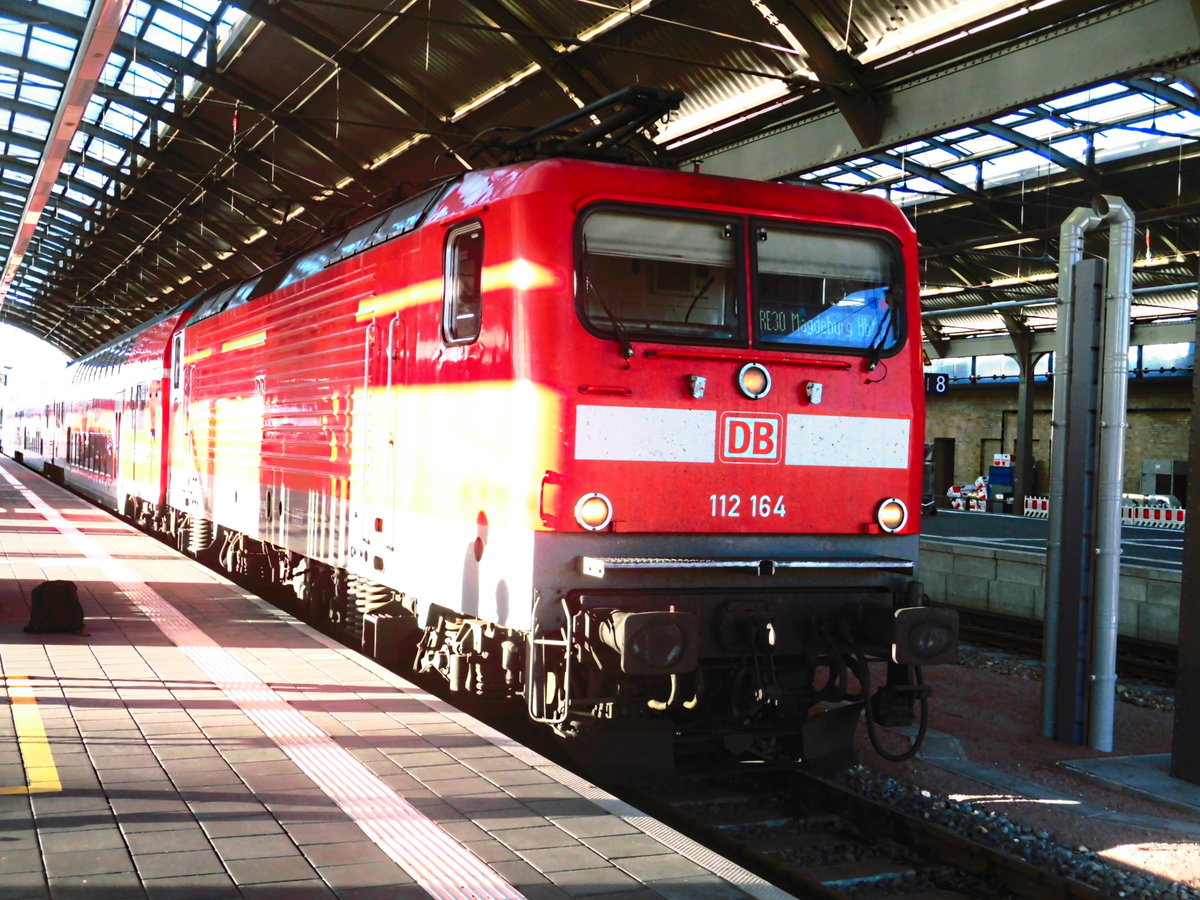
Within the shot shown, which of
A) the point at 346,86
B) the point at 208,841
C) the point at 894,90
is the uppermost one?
the point at 346,86

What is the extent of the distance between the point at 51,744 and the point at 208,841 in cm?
176

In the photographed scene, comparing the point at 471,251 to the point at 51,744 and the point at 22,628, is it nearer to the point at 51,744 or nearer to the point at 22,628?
the point at 51,744

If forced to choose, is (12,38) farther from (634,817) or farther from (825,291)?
(634,817)

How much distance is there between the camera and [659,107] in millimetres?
7141

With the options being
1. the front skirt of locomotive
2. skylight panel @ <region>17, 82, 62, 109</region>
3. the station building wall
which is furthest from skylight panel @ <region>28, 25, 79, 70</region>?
the station building wall

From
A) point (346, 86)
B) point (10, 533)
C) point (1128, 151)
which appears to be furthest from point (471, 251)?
point (1128, 151)

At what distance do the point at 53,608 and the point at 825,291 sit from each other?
583cm

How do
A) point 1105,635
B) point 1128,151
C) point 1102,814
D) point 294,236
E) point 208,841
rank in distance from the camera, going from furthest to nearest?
point 294,236 < point 1128,151 < point 1105,635 < point 1102,814 < point 208,841

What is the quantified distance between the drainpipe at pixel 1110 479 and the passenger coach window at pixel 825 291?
2.28 meters

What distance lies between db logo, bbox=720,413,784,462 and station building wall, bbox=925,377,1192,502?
1130 inches

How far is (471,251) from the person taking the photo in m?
6.88

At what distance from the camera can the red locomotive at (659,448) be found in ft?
20.6

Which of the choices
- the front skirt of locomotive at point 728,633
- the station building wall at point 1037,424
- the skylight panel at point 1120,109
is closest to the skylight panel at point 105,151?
the skylight panel at point 1120,109

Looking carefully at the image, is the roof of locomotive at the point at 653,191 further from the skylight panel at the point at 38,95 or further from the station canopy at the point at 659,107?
the skylight panel at the point at 38,95
